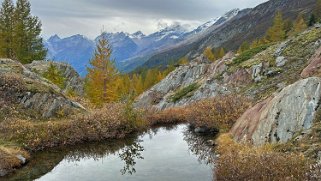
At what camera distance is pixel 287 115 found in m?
25.0

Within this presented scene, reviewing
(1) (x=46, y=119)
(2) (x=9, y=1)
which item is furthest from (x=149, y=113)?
(2) (x=9, y=1)

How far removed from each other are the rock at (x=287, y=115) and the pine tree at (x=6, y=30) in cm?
6038

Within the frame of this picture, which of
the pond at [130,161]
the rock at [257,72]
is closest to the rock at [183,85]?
the rock at [257,72]

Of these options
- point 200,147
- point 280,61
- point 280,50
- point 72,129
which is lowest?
point 200,147

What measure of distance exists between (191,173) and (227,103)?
55.5 feet

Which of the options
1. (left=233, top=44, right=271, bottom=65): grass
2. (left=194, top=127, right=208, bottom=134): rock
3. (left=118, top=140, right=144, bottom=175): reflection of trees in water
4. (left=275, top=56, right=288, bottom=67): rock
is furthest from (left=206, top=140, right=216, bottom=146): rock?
(left=233, top=44, right=271, bottom=65): grass

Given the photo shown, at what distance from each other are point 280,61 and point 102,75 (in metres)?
28.2

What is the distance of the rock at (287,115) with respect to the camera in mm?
23766

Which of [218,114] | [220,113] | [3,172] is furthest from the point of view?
[220,113]

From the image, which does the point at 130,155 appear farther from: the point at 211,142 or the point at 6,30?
the point at 6,30

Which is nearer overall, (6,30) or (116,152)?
(116,152)

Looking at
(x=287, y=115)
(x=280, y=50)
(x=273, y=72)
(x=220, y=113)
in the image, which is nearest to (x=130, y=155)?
(x=220, y=113)

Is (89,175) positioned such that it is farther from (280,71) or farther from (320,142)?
(280,71)

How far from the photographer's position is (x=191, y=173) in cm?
2366
